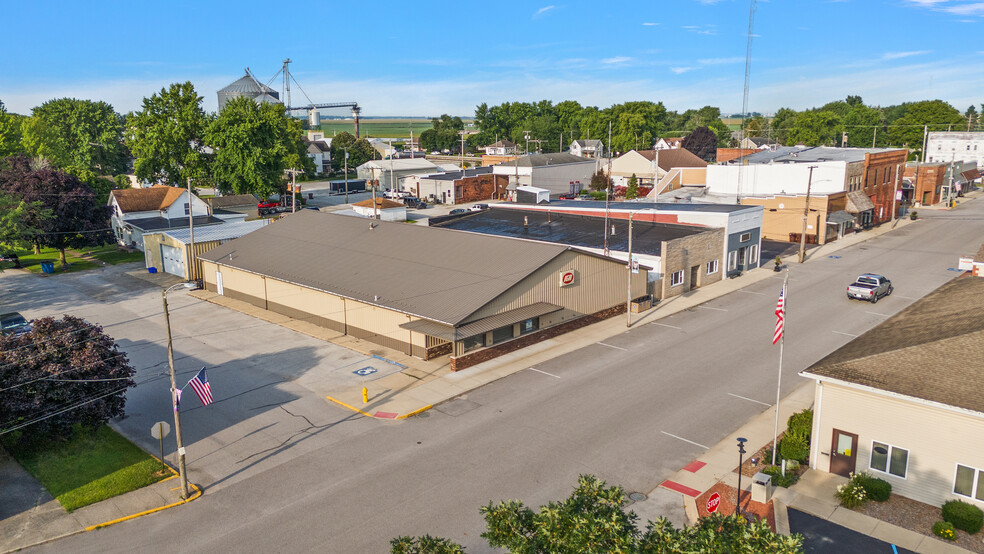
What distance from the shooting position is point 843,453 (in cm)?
2216

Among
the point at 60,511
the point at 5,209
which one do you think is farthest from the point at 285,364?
the point at 5,209

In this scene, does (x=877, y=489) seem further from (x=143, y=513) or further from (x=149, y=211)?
(x=149, y=211)

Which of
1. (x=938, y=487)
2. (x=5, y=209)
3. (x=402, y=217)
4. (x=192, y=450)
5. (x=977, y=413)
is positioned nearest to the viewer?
(x=977, y=413)

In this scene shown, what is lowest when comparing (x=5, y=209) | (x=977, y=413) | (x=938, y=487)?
(x=938, y=487)

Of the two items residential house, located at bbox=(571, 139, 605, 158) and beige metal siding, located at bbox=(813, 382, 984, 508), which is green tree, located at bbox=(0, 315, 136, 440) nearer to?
beige metal siding, located at bbox=(813, 382, 984, 508)

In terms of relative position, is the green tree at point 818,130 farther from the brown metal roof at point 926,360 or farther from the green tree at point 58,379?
the green tree at point 58,379

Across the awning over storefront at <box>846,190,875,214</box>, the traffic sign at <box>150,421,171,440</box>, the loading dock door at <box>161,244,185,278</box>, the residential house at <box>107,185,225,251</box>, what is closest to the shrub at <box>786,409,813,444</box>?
the traffic sign at <box>150,421,171,440</box>

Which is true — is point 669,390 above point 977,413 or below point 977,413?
below

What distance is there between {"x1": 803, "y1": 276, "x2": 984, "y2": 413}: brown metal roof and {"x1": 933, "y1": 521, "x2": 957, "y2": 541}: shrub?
3.48m

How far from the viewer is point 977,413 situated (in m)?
18.9

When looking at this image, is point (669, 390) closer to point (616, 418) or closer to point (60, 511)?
point (616, 418)

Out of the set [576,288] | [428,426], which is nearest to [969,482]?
[428,426]

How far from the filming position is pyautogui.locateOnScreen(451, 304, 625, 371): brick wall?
3306 centimetres

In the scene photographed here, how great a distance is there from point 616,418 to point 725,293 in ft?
79.6
